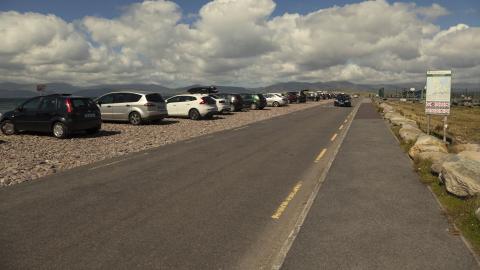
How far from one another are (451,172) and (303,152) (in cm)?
535

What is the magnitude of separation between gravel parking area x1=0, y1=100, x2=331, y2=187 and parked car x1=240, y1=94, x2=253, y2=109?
1850 cm

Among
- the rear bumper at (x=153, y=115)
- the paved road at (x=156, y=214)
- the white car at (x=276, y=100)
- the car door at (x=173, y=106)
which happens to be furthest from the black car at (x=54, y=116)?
the white car at (x=276, y=100)

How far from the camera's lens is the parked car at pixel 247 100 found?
3773 centimetres

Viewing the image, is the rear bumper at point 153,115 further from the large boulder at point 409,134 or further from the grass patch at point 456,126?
the grass patch at point 456,126

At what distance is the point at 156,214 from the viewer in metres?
6.04

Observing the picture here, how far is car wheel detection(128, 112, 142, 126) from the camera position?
20.6 m

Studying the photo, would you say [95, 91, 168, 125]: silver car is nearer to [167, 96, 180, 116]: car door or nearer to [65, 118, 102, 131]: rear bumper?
[167, 96, 180, 116]: car door

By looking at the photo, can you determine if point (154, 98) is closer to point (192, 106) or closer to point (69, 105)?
point (192, 106)

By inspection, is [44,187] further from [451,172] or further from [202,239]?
[451,172]

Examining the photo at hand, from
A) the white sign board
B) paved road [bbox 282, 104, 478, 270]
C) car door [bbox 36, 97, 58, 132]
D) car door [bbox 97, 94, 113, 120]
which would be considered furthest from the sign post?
car door [bbox 97, 94, 113, 120]

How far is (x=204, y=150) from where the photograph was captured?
1255 cm

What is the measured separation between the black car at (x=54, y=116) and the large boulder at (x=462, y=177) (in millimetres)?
13042

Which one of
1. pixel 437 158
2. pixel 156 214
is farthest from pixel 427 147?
pixel 156 214

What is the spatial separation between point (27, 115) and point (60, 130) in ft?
6.15
